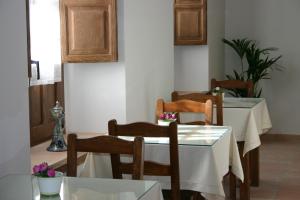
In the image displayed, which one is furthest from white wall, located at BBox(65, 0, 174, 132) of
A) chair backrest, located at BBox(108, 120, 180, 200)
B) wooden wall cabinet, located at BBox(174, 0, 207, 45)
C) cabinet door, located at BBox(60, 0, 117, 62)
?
wooden wall cabinet, located at BBox(174, 0, 207, 45)

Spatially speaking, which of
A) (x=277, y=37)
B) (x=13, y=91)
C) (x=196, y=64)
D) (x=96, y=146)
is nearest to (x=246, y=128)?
(x=196, y=64)

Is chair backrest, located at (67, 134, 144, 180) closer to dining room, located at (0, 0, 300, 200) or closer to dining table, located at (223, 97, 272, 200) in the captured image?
dining room, located at (0, 0, 300, 200)

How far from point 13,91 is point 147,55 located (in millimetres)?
2055

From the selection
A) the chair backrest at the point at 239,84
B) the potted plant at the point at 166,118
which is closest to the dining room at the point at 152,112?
the potted plant at the point at 166,118

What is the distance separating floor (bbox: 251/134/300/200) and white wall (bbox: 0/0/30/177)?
2.77m

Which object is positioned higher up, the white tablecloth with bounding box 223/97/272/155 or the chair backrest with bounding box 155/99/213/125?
the chair backrest with bounding box 155/99/213/125

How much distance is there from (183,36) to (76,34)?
8.21 feet

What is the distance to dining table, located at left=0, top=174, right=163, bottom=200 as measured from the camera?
1.99 meters

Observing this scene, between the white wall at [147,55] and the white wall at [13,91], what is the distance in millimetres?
1399

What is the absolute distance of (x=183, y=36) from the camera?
625 centimetres

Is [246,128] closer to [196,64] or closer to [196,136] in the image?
[196,136]

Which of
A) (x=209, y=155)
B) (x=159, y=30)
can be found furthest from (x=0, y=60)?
(x=159, y=30)

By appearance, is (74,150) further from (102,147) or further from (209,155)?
(209,155)

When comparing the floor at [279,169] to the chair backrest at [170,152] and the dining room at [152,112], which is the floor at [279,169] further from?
the chair backrest at [170,152]
